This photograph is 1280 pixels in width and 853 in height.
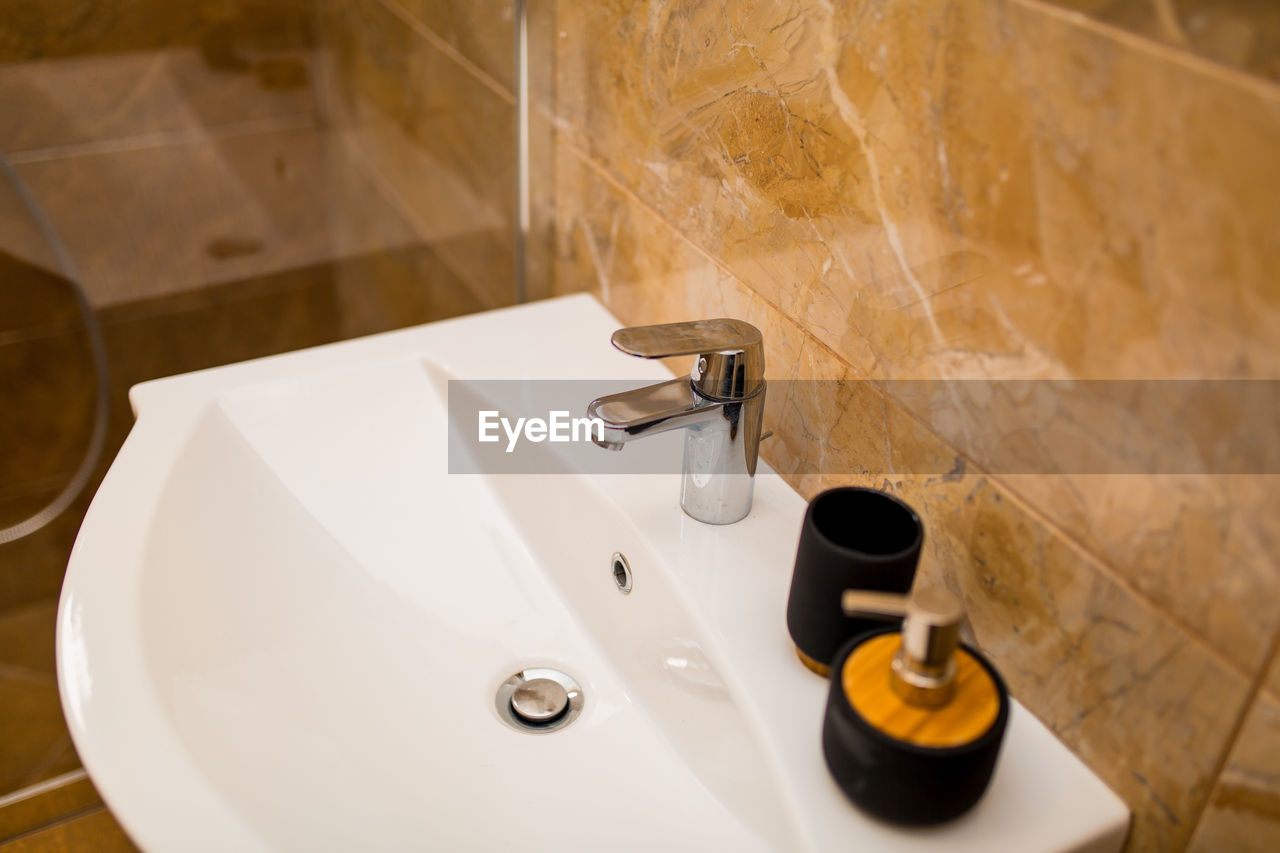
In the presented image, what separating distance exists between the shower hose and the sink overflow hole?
942mm

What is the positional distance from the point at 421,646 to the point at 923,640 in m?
0.42

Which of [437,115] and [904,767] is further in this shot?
[437,115]

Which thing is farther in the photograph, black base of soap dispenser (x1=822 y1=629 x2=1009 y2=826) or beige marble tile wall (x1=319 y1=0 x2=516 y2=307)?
beige marble tile wall (x1=319 y1=0 x2=516 y2=307)

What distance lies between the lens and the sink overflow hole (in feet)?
2.56

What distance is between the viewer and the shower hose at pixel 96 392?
4.24ft

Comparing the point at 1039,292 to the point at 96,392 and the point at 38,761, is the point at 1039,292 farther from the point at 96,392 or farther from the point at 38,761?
the point at 38,761

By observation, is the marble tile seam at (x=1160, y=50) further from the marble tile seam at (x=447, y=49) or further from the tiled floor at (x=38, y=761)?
the tiled floor at (x=38, y=761)

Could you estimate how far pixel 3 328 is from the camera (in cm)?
132

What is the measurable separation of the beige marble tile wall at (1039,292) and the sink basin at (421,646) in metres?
0.07

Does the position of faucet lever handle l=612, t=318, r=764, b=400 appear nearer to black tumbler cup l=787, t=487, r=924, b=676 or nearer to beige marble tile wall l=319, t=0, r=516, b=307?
black tumbler cup l=787, t=487, r=924, b=676

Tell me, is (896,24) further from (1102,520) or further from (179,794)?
(179,794)

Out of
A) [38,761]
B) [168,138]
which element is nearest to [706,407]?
[168,138]

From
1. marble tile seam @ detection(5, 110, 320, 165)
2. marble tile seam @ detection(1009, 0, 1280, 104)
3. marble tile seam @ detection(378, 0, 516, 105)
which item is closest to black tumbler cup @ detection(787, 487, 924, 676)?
marble tile seam @ detection(1009, 0, 1280, 104)

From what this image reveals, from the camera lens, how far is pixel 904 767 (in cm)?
52
